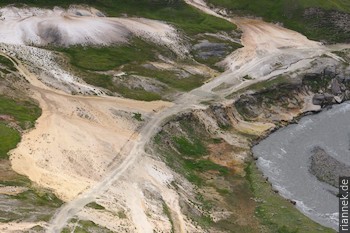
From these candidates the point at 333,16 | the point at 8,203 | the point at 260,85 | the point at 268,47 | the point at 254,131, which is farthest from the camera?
the point at 333,16

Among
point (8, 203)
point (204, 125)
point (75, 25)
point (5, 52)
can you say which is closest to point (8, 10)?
point (75, 25)

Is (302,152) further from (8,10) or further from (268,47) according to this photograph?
(8,10)

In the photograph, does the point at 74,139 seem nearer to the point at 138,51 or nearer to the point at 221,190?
the point at 221,190

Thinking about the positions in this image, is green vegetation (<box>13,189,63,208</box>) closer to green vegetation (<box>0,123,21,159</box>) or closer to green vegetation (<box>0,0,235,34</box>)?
green vegetation (<box>0,123,21,159</box>)

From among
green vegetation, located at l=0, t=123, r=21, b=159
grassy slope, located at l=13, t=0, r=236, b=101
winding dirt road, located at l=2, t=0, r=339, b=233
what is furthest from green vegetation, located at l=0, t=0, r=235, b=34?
green vegetation, located at l=0, t=123, r=21, b=159

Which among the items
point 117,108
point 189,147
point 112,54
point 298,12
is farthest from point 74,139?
point 298,12

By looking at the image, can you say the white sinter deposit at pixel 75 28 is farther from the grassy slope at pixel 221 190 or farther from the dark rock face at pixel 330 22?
the dark rock face at pixel 330 22
